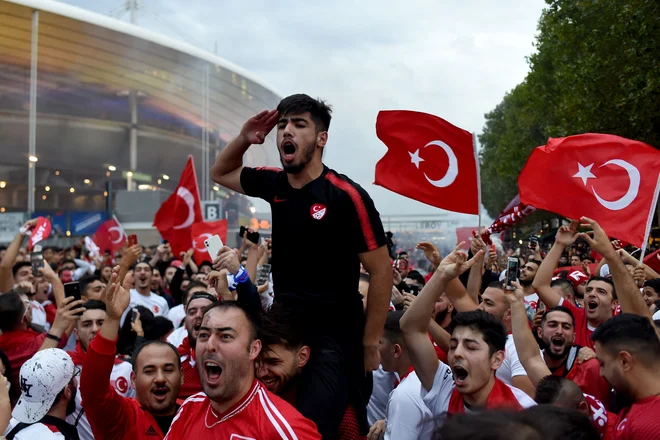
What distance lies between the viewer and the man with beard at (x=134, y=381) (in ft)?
11.8

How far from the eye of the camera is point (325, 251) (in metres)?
3.65

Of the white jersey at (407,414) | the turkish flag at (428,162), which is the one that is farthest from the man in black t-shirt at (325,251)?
the turkish flag at (428,162)

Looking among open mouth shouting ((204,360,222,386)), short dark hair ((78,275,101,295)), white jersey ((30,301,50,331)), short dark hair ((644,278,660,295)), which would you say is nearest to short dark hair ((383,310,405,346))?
open mouth shouting ((204,360,222,386))

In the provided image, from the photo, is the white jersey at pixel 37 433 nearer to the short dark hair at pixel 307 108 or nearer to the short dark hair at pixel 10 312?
the short dark hair at pixel 307 108

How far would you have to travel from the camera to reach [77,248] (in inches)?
897

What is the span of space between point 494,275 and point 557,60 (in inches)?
744

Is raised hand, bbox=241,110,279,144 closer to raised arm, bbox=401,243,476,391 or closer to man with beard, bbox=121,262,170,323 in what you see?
raised arm, bbox=401,243,476,391

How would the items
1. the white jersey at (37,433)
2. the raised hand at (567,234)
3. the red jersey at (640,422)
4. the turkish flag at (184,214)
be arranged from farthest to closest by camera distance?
the turkish flag at (184,214) < the raised hand at (567,234) < the white jersey at (37,433) < the red jersey at (640,422)

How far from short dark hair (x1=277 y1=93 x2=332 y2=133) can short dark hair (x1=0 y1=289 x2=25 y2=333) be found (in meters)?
3.43

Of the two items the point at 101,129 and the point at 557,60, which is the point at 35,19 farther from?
the point at 557,60

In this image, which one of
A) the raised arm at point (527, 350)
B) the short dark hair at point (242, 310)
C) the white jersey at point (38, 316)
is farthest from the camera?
the white jersey at point (38, 316)

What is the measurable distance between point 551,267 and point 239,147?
10.7 ft

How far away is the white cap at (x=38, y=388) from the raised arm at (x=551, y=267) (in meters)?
4.12

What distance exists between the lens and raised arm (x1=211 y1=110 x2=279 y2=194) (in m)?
4.15
